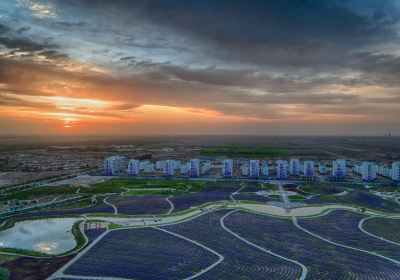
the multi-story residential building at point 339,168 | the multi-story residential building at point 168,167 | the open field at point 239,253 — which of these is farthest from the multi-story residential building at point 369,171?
the multi-story residential building at point 168,167

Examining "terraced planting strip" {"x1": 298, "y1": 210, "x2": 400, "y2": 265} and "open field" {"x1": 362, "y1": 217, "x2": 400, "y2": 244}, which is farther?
"open field" {"x1": 362, "y1": 217, "x2": 400, "y2": 244}

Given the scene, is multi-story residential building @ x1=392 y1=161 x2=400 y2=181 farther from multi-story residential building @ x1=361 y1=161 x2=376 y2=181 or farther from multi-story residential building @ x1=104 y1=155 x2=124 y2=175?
multi-story residential building @ x1=104 y1=155 x2=124 y2=175

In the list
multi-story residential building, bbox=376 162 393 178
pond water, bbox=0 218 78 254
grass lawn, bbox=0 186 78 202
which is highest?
multi-story residential building, bbox=376 162 393 178

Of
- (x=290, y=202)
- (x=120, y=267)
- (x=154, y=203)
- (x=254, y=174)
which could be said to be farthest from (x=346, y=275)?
(x=254, y=174)

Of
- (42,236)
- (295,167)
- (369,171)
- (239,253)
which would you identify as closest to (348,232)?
(239,253)

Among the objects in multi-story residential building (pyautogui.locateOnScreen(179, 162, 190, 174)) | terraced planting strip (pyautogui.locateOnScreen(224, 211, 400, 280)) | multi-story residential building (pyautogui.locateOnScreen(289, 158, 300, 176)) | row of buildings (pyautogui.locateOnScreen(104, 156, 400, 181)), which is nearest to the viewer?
terraced planting strip (pyautogui.locateOnScreen(224, 211, 400, 280))

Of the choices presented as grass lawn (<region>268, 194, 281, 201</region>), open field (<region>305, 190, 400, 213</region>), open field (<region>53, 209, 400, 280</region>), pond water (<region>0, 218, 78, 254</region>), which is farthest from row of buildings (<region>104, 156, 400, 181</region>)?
pond water (<region>0, 218, 78, 254</region>)

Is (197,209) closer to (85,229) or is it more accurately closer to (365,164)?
(85,229)

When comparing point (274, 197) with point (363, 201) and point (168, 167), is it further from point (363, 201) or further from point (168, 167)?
point (168, 167)
